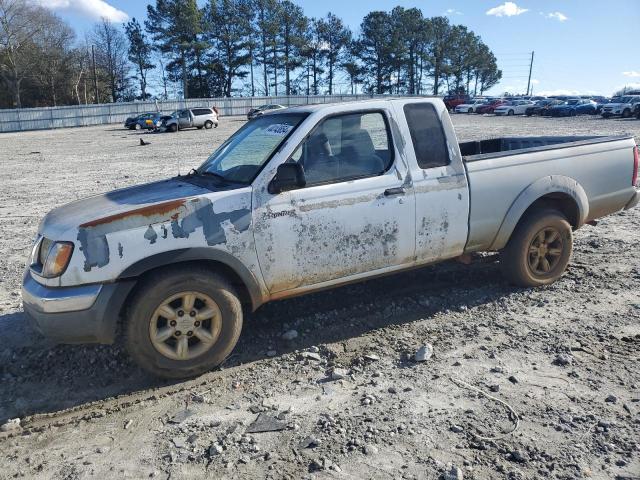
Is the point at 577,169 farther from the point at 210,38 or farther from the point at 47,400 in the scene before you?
the point at 210,38

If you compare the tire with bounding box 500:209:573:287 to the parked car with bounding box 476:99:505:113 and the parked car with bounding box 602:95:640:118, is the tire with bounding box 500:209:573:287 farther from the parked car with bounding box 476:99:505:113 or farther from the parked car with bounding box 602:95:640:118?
the parked car with bounding box 476:99:505:113

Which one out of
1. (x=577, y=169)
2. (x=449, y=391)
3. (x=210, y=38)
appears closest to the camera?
(x=449, y=391)

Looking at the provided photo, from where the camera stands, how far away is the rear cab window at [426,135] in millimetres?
4621

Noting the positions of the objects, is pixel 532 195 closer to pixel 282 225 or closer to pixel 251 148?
pixel 282 225

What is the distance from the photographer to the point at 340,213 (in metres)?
4.22

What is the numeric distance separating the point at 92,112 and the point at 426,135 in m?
58.7

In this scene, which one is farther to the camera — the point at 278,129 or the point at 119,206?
the point at 278,129

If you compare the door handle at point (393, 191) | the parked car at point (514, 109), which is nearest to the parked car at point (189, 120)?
the parked car at point (514, 109)

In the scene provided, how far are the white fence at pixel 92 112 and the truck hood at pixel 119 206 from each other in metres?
47.9

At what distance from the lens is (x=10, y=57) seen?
220ft

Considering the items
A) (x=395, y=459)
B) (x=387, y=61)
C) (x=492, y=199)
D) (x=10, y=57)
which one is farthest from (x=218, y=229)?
(x=387, y=61)

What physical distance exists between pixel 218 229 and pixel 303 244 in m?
0.68

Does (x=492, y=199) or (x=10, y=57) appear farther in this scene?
(x=10, y=57)


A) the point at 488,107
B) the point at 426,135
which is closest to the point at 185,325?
the point at 426,135
